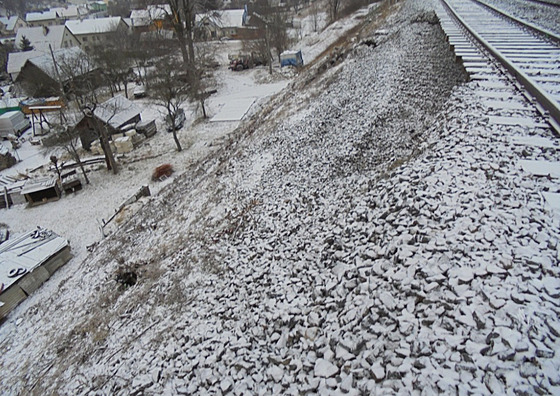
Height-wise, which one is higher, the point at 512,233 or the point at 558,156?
the point at 558,156

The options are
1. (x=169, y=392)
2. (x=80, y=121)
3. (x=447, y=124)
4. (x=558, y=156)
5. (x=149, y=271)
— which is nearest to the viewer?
(x=169, y=392)

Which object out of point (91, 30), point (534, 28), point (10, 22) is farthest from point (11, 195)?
point (10, 22)

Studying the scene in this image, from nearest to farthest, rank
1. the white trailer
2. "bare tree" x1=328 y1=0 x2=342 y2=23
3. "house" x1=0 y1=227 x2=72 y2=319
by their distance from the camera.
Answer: "house" x1=0 y1=227 x2=72 y2=319 < the white trailer < "bare tree" x1=328 y1=0 x2=342 y2=23

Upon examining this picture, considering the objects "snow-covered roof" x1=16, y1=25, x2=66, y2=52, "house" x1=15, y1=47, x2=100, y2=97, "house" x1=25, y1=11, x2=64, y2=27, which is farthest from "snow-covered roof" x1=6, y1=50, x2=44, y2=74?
"house" x1=25, y1=11, x2=64, y2=27

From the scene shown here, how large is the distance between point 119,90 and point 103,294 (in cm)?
4911

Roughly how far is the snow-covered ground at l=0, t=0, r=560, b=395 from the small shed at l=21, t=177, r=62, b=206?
1394 centimetres

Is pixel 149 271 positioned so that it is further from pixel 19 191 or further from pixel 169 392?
pixel 19 191

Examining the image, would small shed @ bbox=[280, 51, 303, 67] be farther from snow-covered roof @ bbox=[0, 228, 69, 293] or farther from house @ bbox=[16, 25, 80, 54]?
house @ bbox=[16, 25, 80, 54]

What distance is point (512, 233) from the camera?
4.94 m

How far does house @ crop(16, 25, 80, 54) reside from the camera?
73.6 m

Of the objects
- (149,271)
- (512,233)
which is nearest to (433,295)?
(512,233)

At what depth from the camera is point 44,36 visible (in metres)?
75.1

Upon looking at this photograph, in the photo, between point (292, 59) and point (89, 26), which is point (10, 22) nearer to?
point (89, 26)

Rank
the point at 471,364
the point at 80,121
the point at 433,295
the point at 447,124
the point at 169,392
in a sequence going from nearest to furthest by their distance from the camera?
the point at 471,364 < the point at 433,295 < the point at 169,392 < the point at 447,124 < the point at 80,121
